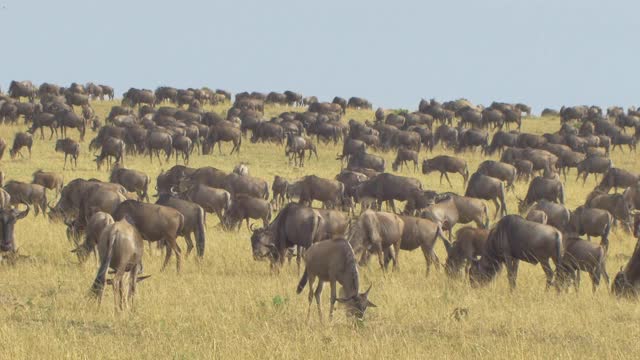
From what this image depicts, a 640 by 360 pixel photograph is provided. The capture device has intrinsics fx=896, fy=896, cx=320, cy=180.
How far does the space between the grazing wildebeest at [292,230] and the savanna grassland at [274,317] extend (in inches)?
18.8

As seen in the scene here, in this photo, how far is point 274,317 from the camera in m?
12.7

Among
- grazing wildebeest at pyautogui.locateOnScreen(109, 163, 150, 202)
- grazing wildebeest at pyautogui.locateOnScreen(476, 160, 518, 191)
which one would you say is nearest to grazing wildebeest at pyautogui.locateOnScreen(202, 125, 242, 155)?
grazing wildebeest at pyautogui.locateOnScreen(476, 160, 518, 191)

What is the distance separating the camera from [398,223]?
17.7 metres

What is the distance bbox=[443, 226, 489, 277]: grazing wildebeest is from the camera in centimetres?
1723

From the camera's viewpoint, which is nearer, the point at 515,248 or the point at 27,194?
the point at 515,248

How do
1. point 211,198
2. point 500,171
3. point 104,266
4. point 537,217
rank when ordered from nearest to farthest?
point 104,266 < point 537,217 < point 211,198 < point 500,171

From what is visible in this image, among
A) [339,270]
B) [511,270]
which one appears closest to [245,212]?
[511,270]

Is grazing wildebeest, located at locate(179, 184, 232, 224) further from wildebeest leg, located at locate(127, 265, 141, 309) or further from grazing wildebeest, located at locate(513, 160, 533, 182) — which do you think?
grazing wildebeest, located at locate(513, 160, 533, 182)

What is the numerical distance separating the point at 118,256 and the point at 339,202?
1608cm

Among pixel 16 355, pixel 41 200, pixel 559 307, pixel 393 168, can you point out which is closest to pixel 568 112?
pixel 393 168

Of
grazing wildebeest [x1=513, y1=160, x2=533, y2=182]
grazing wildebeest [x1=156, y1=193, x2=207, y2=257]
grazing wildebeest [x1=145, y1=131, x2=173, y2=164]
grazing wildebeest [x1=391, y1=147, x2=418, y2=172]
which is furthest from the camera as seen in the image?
grazing wildebeest [x1=391, y1=147, x2=418, y2=172]

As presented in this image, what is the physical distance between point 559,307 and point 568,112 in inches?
2279

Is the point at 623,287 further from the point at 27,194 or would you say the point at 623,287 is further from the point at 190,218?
the point at 27,194

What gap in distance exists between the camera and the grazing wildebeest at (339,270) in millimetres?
11719
